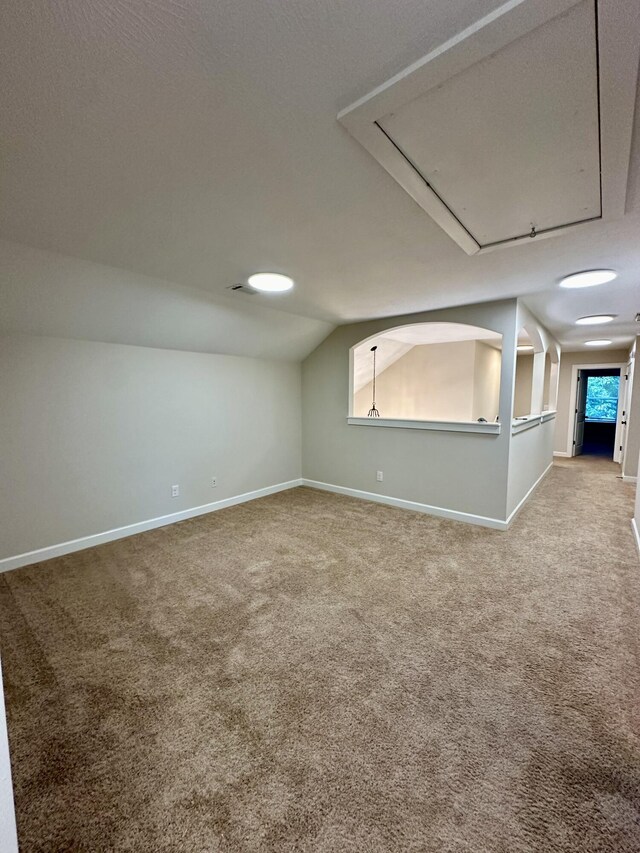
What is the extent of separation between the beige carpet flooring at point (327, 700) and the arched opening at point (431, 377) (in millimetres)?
3742

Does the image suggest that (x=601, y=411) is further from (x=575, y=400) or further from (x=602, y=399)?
(x=575, y=400)

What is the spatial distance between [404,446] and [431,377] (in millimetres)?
3106

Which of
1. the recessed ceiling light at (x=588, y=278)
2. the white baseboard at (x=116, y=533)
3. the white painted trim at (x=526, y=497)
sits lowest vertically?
the white baseboard at (x=116, y=533)

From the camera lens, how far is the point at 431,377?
6.84 m

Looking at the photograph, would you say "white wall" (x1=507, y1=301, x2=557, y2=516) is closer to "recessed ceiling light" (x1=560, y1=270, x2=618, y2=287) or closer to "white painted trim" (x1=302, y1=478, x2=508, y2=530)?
"white painted trim" (x1=302, y1=478, x2=508, y2=530)

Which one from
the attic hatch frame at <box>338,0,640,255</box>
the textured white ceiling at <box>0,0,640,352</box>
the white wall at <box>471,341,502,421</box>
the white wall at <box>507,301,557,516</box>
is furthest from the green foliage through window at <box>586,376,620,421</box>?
the attic hatch frame at <box>338,0,640,255</box>

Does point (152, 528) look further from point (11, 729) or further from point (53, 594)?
point (11, 729)

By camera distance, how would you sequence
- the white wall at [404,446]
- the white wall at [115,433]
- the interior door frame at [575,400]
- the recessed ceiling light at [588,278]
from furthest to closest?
the interior door frame at [575,400] < the white wall at [404,446] < the white wall at [115,433] < the recessed ceiling light at [588,278]

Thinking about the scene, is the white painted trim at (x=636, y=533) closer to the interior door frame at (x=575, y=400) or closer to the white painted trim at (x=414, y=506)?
the white painted trim at (x=414, y=506)

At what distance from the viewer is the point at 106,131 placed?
121cm

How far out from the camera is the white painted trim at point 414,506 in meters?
3.61

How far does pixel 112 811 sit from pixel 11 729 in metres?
0.66

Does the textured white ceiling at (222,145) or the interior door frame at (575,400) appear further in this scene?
the interior door frame at (575,400)

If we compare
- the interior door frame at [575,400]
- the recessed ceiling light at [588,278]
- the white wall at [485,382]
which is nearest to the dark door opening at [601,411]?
the interior door frame at [575,400]
